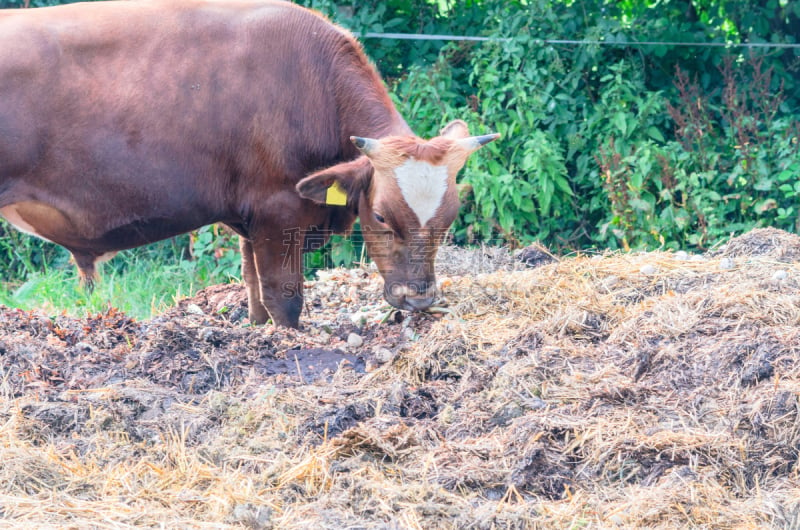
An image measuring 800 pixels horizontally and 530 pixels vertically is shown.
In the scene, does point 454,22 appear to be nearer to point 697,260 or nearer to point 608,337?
point 697,260

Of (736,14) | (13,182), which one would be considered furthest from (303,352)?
(736,14)

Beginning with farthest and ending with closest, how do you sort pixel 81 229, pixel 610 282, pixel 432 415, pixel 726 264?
1. pixel 726 264
2. pixel 610 282
3. pixel 81 229
4. pixel 432 415

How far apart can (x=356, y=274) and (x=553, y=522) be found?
155 inches

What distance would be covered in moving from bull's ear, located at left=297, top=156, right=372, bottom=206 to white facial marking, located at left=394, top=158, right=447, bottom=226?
294 millimetres

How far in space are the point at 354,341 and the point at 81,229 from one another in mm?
1730

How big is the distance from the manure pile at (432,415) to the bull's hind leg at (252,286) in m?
0.62

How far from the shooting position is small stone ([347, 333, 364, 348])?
5.36 meters

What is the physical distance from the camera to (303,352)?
5.11m

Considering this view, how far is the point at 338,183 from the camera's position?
5340 mm

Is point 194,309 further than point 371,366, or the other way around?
point 194,309

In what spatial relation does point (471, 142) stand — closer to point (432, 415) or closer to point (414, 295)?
point (414, 295)

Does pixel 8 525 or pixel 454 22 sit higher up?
pixel 454 22

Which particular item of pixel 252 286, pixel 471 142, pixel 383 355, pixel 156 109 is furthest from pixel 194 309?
pixel 471 142

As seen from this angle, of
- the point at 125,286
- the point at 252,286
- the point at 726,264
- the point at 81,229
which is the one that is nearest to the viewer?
the point at 81,229
